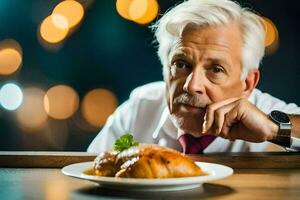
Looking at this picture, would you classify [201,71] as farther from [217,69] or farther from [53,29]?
[53,29]

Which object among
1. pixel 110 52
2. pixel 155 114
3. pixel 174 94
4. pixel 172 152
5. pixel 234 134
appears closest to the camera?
pixel 172 152

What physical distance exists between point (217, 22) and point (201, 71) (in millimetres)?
225

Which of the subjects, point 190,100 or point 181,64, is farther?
point 181,64

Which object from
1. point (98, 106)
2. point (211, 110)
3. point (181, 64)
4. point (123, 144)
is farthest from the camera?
point (98, 106)

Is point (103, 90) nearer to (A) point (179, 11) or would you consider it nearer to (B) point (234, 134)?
(A) point (179, 11)

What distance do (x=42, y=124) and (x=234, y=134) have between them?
1.34 meters

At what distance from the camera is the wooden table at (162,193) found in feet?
3.51

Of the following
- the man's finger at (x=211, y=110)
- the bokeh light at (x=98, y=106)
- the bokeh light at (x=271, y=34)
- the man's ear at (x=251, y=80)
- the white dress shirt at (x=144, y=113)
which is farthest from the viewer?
the bokeh light at (x=98, y=106)

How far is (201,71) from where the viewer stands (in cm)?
225

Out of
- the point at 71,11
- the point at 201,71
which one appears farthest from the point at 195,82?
the point at 71,11

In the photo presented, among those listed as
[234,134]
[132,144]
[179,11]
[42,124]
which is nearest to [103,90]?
[42,124]

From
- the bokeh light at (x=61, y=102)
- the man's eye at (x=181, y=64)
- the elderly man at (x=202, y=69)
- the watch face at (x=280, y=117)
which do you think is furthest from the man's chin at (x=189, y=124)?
the bokeh light at (x=61, y=102)

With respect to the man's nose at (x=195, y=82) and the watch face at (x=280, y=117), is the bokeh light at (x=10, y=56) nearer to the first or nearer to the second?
the man's nose at (x=195, y=82)

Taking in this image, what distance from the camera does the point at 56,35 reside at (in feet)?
9.70
